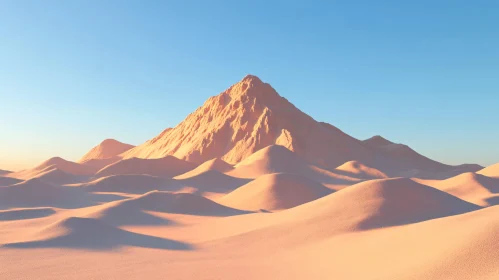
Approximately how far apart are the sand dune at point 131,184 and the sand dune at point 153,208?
11.2 meters

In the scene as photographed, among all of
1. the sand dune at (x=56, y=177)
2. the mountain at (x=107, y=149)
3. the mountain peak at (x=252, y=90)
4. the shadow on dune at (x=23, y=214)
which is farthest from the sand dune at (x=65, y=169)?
the shadow on dune at (x=23, y=214)

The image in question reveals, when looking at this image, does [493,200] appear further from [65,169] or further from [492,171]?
[65,169]

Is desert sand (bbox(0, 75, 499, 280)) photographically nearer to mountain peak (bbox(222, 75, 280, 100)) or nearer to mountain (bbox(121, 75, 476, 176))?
mountain (bbox(121, 75, 476, 176))

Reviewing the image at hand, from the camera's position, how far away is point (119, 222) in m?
18.9

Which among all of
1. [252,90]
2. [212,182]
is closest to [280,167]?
[212,182]

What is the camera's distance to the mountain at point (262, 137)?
184 ft

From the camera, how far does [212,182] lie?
1480 inches

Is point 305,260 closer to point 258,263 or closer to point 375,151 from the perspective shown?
point 258,263

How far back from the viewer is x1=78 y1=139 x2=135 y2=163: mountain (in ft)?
279

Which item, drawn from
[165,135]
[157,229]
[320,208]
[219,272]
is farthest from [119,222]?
[165,135]

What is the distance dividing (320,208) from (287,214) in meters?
1.45

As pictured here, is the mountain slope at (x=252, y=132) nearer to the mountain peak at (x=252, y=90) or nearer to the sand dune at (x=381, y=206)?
the mountain peak at (x=252, y=90)

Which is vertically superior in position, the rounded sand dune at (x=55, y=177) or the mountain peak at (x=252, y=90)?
the mountain peak at (x=252, y=90)

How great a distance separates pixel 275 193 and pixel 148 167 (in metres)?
25.7
